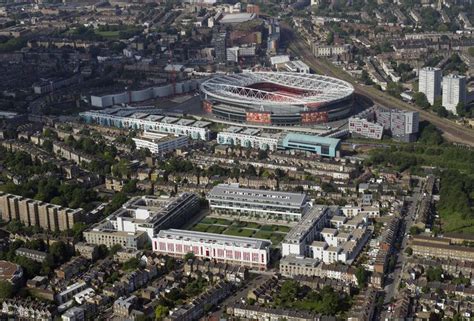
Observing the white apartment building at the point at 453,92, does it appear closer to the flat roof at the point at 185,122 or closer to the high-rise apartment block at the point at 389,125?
the high-rise apartment block at the point at 389,125

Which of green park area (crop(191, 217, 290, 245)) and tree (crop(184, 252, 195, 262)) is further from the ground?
tree (crop(184, 252, 195, 262))

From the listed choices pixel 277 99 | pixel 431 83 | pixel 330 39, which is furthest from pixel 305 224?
pixel 330 39

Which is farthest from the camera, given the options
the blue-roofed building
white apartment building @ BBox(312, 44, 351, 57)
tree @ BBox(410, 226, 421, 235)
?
white apartment building @ BBox(312, 44, 351, 57)

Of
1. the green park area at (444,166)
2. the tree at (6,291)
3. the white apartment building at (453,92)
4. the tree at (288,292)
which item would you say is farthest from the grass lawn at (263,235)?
the white apartment building at (453,92)

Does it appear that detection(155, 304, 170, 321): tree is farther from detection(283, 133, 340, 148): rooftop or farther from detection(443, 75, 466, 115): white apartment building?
detection(443, 75, 466, 115): white apartment building

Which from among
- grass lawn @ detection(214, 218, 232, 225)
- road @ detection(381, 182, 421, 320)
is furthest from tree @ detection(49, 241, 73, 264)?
road @ detection(381, 182, 421, 320)

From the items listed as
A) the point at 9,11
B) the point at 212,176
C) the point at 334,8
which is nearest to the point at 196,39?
the point at 334,8
